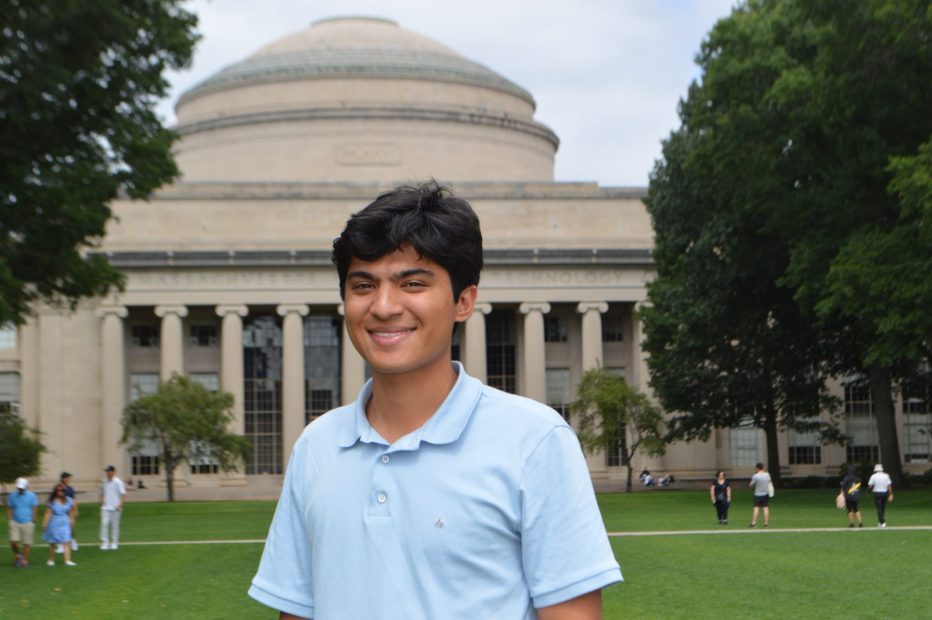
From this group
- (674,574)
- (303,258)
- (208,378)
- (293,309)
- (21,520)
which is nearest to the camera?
(674,574)

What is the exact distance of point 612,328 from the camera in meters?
84.9

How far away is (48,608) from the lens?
20359 mm

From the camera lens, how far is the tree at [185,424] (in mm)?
64938

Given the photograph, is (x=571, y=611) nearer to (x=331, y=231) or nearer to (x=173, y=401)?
(x=173, y=401)

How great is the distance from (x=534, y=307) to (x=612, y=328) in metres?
6.24

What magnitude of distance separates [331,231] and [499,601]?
3139 inches

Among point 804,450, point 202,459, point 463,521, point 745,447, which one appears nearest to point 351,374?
point 202,459

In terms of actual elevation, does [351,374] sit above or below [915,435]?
above

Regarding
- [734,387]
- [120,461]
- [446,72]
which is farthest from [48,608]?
[446,72]

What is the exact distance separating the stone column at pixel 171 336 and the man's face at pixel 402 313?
75960mm

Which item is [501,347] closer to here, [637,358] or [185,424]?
[637,358]

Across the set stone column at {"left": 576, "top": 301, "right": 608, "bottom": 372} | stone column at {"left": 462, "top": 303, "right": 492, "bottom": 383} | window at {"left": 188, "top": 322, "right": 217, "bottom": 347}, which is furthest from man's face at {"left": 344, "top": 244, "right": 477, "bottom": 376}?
window at {"left": 188, "top": 322, "right": 217, "bottom": 347}

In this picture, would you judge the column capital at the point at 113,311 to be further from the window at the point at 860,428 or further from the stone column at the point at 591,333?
the window at the point at 860,428

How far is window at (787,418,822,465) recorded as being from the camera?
8212cm
